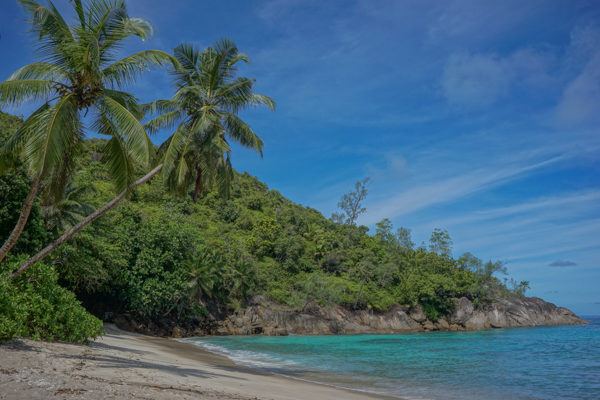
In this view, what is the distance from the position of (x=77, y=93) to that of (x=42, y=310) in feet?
23.3

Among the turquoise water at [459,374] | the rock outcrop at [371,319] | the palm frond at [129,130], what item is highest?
the palm frond at [129,130]

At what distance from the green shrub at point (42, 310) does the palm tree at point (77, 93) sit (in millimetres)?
1393

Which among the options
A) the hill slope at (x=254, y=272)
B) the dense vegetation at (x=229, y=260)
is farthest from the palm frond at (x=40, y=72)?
the hill slope at (x=254, y=272)

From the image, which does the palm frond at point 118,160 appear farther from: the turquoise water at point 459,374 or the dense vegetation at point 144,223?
the turquoise water at point 459,374

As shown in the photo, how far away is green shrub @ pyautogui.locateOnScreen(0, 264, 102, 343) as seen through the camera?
11.8 meters

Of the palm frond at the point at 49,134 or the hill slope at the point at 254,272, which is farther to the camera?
the hill slope at the point at 254,272

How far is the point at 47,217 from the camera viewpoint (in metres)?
26.9

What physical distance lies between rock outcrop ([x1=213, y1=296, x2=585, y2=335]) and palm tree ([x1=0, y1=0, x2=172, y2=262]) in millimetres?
38278

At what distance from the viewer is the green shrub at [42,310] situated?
38.6 ft

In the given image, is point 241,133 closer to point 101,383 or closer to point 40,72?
point 40,72

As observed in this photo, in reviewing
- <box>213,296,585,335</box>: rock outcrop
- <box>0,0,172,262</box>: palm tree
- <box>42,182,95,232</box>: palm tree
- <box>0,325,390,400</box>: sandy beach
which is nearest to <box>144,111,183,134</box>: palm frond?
<box>0,0,172,262</box>: palm tree

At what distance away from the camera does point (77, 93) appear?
11.8 metres

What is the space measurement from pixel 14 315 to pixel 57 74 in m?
6.52

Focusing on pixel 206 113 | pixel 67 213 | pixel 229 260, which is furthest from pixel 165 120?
pixel 229 260
